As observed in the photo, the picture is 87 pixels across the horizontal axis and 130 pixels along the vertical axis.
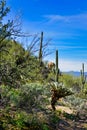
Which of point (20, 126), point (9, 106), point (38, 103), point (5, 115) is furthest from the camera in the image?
point (38, 103)

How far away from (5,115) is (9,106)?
1.54m

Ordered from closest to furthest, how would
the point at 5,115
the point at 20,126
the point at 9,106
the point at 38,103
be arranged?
the point at 20,126
the point at 5,115
the point at 9,106
the point at 38,103

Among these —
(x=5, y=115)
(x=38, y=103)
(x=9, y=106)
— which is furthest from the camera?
(x=38, y=103)

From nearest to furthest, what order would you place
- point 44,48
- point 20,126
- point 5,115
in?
A: point 20,126 < point 5,115 < point 44,48

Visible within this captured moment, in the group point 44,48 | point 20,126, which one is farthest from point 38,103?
point 44,48

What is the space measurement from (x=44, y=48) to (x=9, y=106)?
528 inches

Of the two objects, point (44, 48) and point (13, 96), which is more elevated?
point (44, 48)

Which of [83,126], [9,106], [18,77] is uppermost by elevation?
[18,77]

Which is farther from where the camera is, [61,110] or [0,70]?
[61,110]

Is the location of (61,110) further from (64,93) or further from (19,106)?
(19,106)

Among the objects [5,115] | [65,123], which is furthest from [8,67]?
[65,123]

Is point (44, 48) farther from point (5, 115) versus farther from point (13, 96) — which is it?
point (5, 115)

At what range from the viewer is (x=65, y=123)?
13.4 meters

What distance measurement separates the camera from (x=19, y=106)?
13.8 meters
